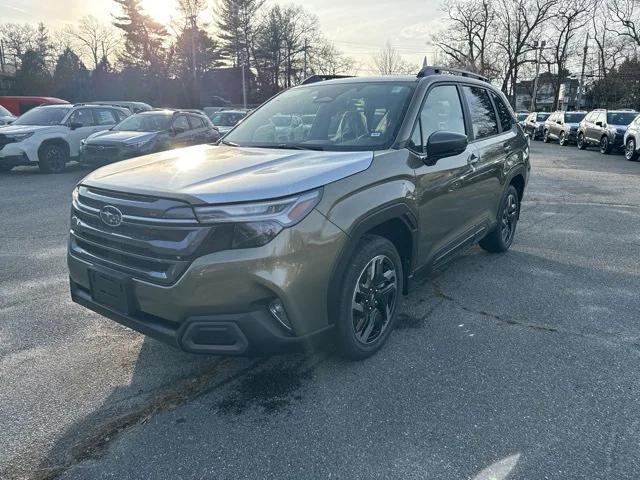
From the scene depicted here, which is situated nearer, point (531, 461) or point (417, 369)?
point (531, 461)

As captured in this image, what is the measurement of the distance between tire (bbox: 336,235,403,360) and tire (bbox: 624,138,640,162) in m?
16.8

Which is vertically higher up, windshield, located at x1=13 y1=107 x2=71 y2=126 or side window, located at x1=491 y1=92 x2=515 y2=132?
windshield, located at x1=13 y1=107 x2=71 y2=126

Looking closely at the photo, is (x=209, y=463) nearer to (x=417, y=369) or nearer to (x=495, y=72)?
(x=417, y=369)

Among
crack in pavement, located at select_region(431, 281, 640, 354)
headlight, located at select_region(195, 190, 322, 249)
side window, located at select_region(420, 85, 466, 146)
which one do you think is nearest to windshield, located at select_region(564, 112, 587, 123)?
side window, located at select_region(420, 85, 466, 146)

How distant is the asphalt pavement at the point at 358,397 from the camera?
2312mm

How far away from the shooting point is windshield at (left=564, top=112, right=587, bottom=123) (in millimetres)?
24719

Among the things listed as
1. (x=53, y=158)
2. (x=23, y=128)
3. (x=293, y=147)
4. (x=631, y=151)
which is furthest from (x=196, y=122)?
(x=631, y=151)

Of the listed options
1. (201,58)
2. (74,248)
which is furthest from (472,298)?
(201,58)

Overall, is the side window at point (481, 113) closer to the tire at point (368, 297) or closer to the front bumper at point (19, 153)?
the tire at point (368, 297)

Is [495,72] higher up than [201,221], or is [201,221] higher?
[495,72]

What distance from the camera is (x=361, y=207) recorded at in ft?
9.23

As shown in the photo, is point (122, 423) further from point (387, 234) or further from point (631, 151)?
point (631, 151)

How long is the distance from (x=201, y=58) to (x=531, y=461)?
5680 cm

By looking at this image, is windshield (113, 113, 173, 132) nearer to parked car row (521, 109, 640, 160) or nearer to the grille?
parked car row (521, 109, 640, 160)
